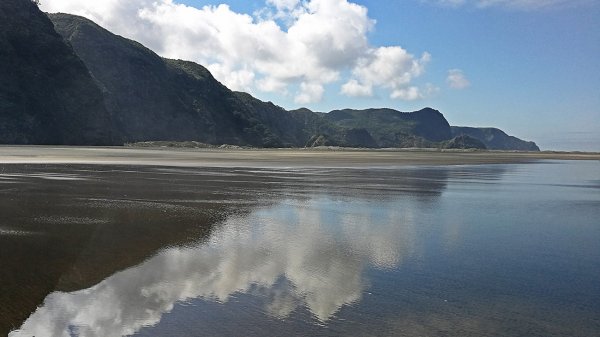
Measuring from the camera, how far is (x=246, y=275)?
8680 mm

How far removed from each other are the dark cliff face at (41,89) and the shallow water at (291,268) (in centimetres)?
10395

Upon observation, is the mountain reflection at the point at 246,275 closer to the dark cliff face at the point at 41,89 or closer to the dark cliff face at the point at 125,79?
the dark cliff face at the point at 41,89

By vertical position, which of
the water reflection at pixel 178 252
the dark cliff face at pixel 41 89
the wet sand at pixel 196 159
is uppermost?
the dark cliff face at pixel 41 89

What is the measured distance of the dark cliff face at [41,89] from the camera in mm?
107938

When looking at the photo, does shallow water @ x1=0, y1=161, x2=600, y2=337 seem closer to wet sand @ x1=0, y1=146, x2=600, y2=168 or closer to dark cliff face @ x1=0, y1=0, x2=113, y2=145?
wet sand @ x1=0, y1=146, x2=600, y2=168

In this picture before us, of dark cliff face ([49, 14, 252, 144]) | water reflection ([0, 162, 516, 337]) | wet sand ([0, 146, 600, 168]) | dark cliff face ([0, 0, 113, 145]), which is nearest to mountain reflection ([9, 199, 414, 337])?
water reflection ([0, 162, 516, 337])

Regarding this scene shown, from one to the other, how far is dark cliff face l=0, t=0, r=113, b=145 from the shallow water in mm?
103946

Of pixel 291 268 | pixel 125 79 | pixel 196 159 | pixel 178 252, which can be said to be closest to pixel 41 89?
pixel 125 79

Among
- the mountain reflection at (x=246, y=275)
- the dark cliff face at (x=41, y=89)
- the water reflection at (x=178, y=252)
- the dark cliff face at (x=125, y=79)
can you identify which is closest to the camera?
the mountain reflection at (x=246, y=275)

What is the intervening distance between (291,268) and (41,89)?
12490cm

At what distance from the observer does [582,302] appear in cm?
748

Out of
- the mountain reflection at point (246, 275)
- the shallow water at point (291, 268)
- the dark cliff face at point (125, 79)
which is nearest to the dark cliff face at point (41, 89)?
the dark cliff face at point (125, 79)

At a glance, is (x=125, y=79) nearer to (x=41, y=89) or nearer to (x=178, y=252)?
(x=41, y=89)

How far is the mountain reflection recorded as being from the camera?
6.54 m
